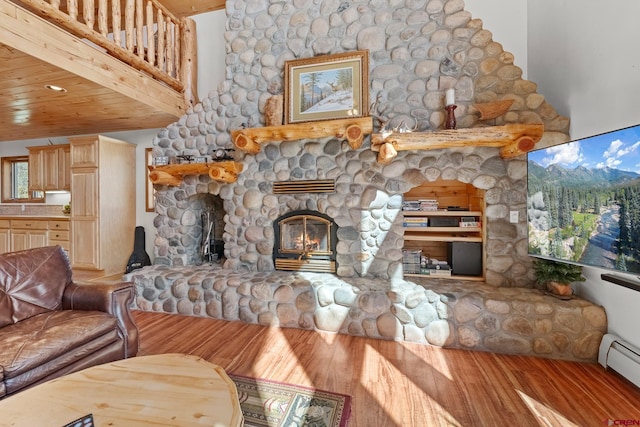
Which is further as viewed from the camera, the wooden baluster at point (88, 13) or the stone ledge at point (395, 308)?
the wooden baluster at point (88, 13)

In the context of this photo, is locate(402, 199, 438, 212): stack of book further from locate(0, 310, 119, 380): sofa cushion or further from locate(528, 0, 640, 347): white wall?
locate(0, 310, 119, 380): sofa cushion

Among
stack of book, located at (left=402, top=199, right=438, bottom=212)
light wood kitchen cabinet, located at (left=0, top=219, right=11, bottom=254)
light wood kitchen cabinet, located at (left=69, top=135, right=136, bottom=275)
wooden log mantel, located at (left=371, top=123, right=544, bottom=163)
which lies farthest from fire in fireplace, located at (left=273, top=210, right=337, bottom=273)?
light wood kitchen cabinet, located at (left=0, top=219, right=11, bottom=254)

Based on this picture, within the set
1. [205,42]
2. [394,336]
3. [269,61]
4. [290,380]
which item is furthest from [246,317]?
[205,42]

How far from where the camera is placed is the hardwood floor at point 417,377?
154 centimetres

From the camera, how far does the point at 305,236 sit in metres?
3.15

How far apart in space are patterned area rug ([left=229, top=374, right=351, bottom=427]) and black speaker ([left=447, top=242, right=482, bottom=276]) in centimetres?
195

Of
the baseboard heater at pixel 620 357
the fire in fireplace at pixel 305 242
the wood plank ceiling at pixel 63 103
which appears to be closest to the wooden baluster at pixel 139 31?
the wood plank ceiling at pixel 63 103

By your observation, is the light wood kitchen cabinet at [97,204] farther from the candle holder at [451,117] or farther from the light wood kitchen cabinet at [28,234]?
the candle holder at [451,117]

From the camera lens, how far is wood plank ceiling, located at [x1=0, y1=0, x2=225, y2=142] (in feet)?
7.99

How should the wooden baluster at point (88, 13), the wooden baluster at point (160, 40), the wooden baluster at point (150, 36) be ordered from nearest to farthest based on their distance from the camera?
1. the wooden baluster at point (88, 13)
2. the wooden baluster at point (150, 36)
3. the wooden baluster at point (160, 40)

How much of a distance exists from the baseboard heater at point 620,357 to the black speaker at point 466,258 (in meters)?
1.08

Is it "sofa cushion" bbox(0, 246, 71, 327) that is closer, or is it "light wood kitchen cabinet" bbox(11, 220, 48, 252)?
"sofa cushion" bbox(0, 246, 71, 327)

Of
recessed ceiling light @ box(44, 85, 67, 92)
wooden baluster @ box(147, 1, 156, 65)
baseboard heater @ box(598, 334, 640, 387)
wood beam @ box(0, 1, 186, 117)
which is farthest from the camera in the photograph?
wooden baluster @ box(147, 1, 156, 65)

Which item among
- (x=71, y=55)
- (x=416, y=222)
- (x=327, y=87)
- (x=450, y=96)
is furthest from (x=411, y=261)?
(x=71, y=55)
